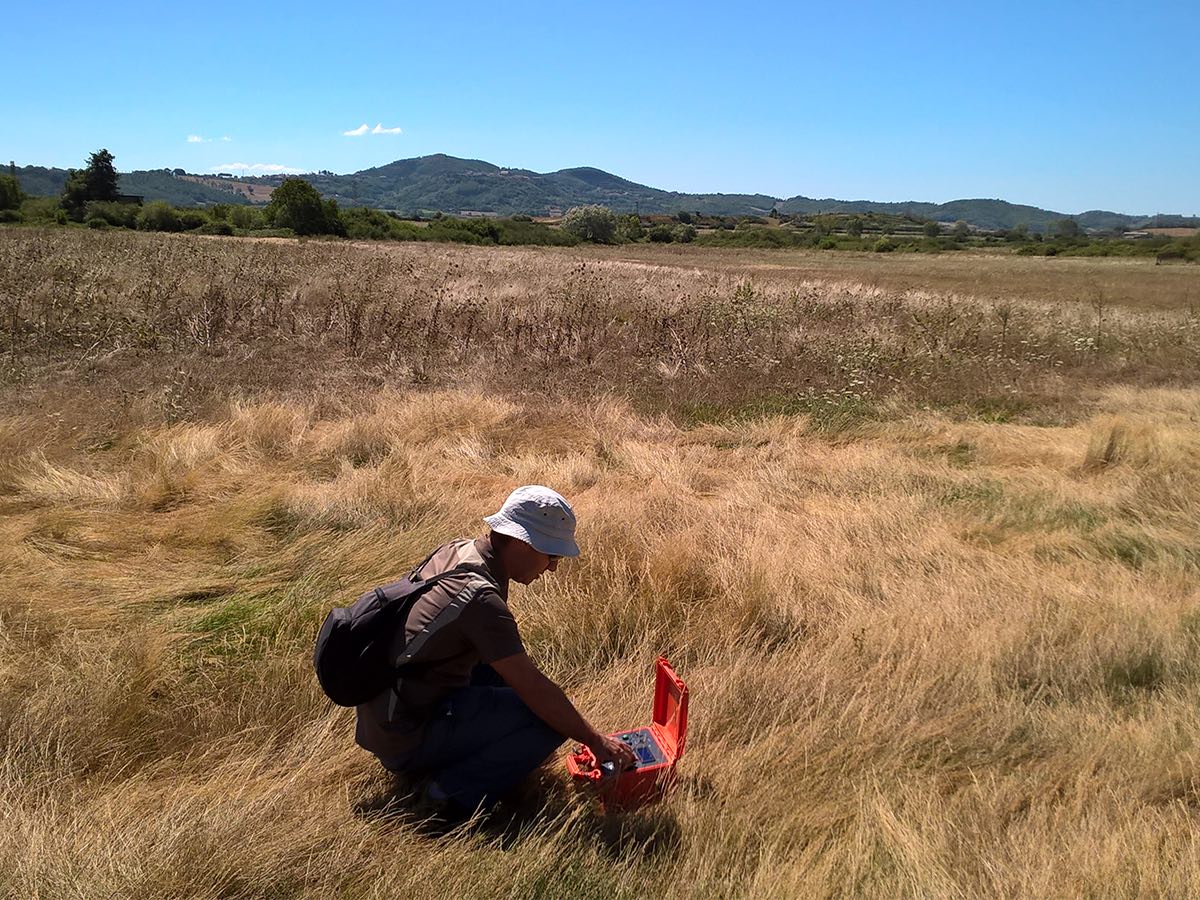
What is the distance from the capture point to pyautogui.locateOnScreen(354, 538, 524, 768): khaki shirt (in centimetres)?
223

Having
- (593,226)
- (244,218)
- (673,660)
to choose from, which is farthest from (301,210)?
(673,660)

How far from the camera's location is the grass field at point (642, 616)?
2.27 m

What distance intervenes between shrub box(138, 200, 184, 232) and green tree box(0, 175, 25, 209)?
7.63 metres

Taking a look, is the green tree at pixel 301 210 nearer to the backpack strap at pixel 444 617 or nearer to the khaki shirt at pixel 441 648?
the khaki shirt at pixel 441 648

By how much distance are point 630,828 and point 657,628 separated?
1214 mm

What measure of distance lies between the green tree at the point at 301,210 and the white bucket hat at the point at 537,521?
47329 millimetres

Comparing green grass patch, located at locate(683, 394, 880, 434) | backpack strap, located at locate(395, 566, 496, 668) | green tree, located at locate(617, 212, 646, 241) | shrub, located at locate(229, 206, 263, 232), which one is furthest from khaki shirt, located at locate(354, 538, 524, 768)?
green tree, located at locate(617, 212, 646, 241)

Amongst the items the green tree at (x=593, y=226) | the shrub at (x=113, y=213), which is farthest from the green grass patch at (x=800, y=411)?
the green tree at (x=593, y=226)

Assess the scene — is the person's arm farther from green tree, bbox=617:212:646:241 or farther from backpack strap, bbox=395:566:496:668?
green tree, bbox=617:212:646:241

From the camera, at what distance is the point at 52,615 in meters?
3.41

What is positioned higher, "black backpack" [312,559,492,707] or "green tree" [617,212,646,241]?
"green tree" [617,212,646,241]

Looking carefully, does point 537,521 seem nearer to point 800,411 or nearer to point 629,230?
point 800,411

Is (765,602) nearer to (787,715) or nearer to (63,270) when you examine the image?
(787,715)

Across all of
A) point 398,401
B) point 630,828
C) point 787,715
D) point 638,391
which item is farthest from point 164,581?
point 638,391
